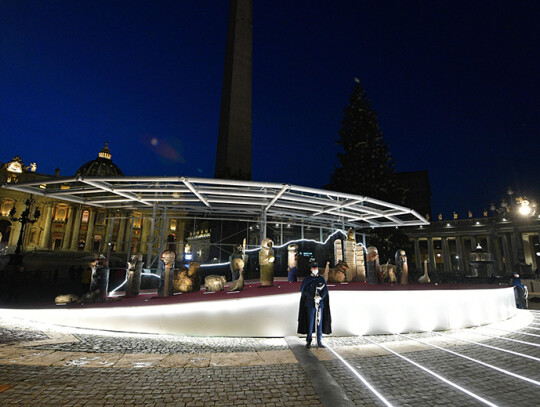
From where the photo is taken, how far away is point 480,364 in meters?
4.80

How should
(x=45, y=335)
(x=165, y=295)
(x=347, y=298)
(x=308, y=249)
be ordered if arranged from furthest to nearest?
(x=308, y=249)
(x=165, y=295)
(x=347, y=298)
(x=45, y=335)

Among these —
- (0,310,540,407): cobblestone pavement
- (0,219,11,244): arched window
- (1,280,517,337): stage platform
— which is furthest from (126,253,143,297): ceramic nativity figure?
(0,219,11,244): arched window

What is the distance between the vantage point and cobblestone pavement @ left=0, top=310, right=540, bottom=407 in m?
3.43

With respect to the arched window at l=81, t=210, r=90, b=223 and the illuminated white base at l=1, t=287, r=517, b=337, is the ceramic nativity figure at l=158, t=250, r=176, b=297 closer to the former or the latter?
the illuminated white base at l=1, t=287, r=517, b=337

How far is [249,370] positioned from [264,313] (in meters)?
2.27

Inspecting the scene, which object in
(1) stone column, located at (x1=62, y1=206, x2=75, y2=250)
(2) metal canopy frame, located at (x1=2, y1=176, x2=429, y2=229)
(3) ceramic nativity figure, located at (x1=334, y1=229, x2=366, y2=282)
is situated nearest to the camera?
(2) metal canopy frame, located at (x1=2, y1=176, x2=429, y2=229)

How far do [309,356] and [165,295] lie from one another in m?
4.79

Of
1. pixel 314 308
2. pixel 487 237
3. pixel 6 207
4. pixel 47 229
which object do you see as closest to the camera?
pixel 314 308

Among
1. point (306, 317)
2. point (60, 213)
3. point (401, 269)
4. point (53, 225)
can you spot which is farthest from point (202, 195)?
point (60, 213)

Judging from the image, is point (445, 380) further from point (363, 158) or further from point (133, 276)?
point (363, 158)

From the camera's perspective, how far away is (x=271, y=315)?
6.64 metres

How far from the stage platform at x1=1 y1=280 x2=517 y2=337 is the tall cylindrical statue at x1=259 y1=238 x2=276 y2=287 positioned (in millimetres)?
1065

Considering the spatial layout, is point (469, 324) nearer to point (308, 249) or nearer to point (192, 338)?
point (192, 338)

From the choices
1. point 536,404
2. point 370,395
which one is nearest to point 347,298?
point 370,395
